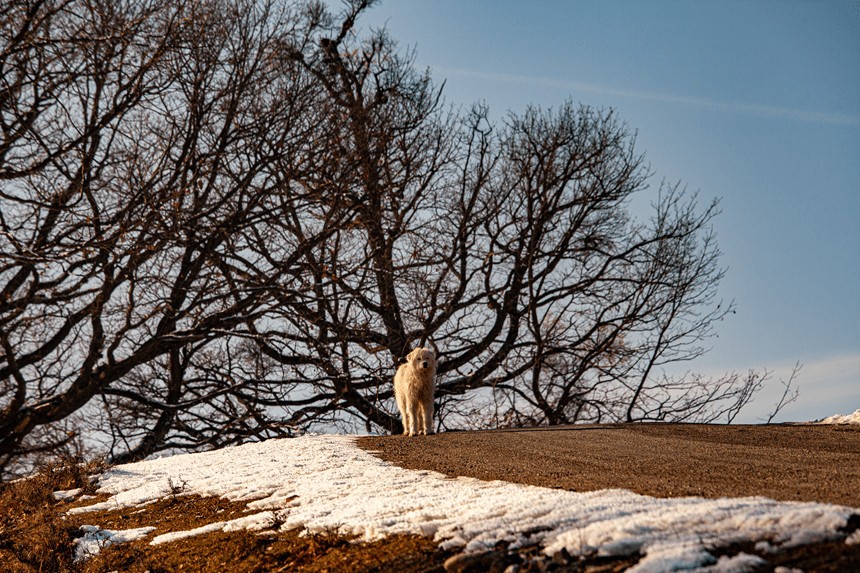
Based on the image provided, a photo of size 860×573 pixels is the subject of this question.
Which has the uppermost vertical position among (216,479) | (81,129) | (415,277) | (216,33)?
(216,33)

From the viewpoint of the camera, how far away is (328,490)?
7547 mm

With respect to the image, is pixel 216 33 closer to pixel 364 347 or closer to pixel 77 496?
pixel 364 347

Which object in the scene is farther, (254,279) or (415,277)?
(415,277)

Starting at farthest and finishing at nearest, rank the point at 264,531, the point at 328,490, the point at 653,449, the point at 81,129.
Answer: the point at 81,129
the point at 653,449
the point at 328,490
the point at 264,531

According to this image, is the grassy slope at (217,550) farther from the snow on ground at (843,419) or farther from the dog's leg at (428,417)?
the snow on ground at (843,419)

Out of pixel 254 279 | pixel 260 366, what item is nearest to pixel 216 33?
pixel 254 279

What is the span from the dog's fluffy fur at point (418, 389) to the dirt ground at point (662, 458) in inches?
21.8

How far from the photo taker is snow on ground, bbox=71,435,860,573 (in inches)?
152

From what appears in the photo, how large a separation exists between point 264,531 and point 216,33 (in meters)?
11.0

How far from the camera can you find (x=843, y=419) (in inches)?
531

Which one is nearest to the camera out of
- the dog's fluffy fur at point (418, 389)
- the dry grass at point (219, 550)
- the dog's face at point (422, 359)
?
the dry grass at point (219, 550)

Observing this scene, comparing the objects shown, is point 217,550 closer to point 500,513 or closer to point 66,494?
point 500,513

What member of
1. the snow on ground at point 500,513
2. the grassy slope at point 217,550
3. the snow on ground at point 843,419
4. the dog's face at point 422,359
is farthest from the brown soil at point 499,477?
the dog's face at point 422,359

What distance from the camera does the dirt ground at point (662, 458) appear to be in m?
6.34
